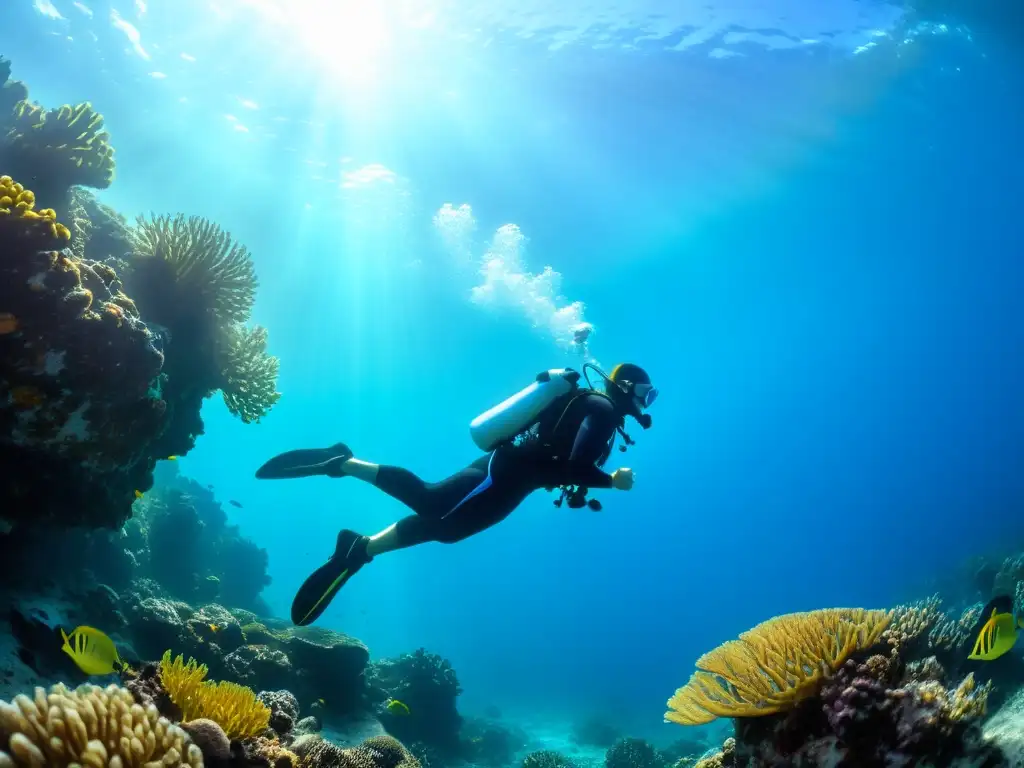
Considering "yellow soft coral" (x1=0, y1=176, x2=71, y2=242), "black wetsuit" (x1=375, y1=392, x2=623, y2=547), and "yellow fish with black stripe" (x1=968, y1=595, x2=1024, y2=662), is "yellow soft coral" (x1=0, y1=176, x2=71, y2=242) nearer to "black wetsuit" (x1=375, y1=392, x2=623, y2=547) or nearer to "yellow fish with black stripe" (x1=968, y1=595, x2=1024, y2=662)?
"black wetsuit" (x1=375, y1=392, x2=623, y2=547)

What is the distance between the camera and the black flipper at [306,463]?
22.7 ft

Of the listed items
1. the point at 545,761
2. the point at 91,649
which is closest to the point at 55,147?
the point at 91,649

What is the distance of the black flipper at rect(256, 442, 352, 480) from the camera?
6.92 meters

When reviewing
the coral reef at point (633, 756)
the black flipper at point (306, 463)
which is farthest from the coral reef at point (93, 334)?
the coral reef at point (633, 756)

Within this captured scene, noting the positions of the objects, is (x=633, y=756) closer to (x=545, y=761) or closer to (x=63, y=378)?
(x=545, y=761)

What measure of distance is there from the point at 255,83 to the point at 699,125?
20781mm

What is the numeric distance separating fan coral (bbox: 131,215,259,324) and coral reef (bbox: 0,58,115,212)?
1413 millimetres

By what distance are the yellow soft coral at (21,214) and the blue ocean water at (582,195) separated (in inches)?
789

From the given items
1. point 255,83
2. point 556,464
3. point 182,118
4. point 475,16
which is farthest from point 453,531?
point 182,118

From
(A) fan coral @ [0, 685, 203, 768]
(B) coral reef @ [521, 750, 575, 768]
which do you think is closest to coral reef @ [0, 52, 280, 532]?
(A) fan coral @ [0, 685, 203, 768]

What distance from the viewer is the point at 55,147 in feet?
25.5

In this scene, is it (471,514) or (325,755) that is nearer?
(325,755)

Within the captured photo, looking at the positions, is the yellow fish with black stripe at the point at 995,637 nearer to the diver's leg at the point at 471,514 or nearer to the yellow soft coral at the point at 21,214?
the diver's leg at the point at 471,514

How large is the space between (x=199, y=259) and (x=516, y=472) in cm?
563
